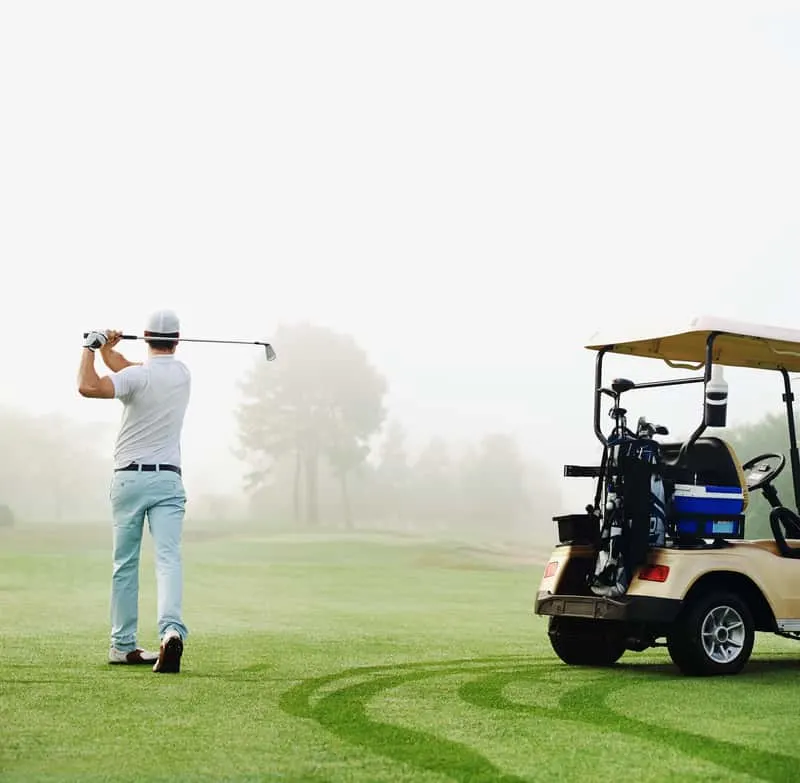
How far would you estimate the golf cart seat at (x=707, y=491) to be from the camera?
362 inches

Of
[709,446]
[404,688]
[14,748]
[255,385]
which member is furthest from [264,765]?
[255,385]

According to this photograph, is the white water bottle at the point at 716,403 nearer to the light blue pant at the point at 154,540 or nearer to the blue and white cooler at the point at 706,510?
the blue and white cooler at the point at 706,510

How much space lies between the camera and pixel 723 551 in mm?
9047

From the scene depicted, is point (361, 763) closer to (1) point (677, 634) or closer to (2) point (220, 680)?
(2) point (220, 680)

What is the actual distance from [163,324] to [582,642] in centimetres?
362

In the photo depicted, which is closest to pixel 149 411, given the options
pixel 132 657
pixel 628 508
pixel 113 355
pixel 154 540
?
pixel 113 355

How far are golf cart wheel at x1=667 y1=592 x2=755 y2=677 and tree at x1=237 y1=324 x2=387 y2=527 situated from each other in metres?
46.7

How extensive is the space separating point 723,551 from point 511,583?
17.1 meters

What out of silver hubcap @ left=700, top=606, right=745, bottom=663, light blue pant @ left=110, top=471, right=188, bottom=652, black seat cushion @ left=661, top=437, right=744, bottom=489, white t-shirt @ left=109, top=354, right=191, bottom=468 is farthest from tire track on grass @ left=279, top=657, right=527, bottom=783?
black seat cushion @ left=661, top=437, right=744, bottom=489

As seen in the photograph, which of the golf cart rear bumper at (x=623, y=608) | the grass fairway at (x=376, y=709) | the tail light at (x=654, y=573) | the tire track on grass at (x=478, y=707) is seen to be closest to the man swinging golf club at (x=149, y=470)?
the grass fairway at (x=376, y=709)

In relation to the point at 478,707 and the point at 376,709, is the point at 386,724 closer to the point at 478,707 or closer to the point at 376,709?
the point at 376,709

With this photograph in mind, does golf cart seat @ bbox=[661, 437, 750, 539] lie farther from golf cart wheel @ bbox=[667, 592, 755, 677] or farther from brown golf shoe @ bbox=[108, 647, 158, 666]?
brown golf shoe @ bbox=[108, 647, 158, 666]

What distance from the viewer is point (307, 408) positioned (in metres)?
57.5

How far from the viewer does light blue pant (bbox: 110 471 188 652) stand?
8.52 meters
